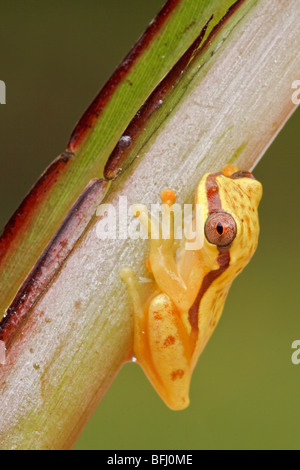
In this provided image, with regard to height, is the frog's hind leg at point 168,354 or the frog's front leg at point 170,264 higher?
the frog's front leg at point 170,264

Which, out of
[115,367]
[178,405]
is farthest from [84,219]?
[178,405]

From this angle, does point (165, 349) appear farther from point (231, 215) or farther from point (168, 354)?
point (231, 215)

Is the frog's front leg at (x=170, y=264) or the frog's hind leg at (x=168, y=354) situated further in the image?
the frog's hind leg at (x=168, y=354)

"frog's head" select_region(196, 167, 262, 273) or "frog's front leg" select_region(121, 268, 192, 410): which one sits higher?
"frog's head" select_region(196, 167, 262, 273)

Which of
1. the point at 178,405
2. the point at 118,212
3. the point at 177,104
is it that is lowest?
the point at 178,405

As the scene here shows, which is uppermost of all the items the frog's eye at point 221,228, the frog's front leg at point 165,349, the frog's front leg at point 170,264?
the frog's eye at point 221,228

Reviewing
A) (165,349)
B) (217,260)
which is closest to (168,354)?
(165,349)

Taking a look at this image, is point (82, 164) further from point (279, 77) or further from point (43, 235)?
point (279, 77)
